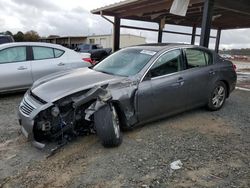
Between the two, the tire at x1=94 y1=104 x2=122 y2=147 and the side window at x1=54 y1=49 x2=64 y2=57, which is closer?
the tire at x1=94 y1=104 x2=122 y2=147

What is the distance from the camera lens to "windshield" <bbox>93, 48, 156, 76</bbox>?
464cm

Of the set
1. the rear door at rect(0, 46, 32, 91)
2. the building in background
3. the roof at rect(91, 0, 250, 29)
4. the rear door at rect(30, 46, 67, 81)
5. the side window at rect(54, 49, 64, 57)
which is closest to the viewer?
the rear door at rect(0, 46, 32, 91)

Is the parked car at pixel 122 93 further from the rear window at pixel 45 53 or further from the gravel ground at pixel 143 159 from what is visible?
the rear window at pixel 45 53

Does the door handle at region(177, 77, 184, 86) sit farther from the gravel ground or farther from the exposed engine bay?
the exposed engine bay

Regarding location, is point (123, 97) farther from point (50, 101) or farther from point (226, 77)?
point (226, 77)

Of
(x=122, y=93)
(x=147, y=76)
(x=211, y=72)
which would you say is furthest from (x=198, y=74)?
(x=122, y=93)

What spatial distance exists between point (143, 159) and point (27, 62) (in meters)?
4.70

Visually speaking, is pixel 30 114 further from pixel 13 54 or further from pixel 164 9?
pixel 164 9

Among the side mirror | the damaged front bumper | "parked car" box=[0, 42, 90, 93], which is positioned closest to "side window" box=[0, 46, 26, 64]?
"parked car" box=[0, 42, 90, 93]

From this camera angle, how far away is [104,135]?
381 centimetres

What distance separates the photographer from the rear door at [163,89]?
443 cm

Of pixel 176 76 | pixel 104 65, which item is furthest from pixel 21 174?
pixel 176 76

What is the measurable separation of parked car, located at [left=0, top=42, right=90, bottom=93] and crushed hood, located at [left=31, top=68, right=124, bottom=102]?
263cm

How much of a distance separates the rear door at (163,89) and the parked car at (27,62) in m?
3.57
